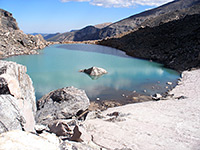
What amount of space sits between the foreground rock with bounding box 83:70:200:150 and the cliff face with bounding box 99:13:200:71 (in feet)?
45.8

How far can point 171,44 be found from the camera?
30766 millimetres

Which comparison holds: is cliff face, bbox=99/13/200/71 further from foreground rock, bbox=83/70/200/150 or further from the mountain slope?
the mountain slope

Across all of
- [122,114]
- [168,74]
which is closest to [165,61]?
[168,74]

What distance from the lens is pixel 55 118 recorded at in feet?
34.1

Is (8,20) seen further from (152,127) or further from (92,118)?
(152,127)

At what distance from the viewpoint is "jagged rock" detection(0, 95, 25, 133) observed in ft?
17.5

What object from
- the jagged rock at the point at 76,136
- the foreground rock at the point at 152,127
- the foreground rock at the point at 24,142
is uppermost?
the foreground rock at the point at 24,142

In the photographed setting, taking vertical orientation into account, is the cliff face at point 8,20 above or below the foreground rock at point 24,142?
above

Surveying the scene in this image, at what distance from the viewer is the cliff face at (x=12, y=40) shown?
3475 cm

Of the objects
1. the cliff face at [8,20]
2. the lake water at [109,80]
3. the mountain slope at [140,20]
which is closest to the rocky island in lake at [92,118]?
the lake water at [109,80]

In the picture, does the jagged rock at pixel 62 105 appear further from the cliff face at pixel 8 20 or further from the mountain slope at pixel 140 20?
the mountain slope at pixel 140 20

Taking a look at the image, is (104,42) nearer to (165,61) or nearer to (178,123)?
(165,61)

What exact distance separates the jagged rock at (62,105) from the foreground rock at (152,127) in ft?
5.28

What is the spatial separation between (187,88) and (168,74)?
22.3ft
